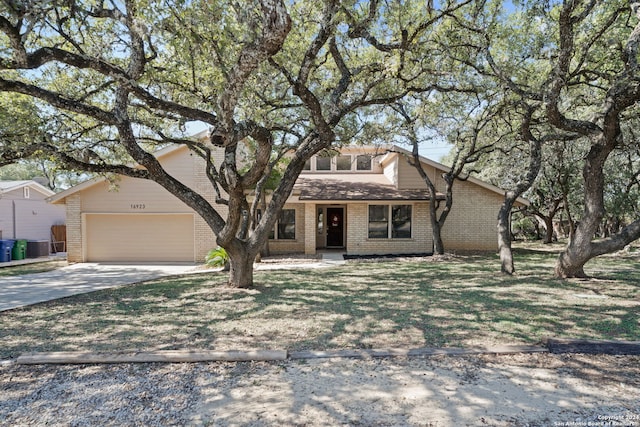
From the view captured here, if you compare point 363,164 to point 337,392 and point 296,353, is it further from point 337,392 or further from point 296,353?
point 337,392

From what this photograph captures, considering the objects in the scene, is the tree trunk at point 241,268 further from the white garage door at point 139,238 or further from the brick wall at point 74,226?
the brick wall at point 74,226

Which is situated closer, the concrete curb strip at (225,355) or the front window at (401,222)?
the concrete curb strip at (225,355)

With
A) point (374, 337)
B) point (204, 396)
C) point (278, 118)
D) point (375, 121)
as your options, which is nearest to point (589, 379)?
point (374, 337)

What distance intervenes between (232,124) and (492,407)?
16.2 feet

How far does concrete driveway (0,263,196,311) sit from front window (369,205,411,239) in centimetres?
795

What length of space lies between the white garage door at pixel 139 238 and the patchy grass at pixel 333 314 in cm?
608

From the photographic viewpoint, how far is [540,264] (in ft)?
41.3

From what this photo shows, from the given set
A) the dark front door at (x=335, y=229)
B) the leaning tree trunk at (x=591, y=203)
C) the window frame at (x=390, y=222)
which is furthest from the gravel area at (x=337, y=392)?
the dark front door at (x=335, y=229)

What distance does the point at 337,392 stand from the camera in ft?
11.6

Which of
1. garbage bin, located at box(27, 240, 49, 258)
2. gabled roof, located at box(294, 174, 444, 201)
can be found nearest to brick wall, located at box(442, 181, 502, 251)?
gabled roof, located at box(294, 174, 444, 201)

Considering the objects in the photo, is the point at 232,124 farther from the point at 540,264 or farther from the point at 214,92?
the point at 540,264

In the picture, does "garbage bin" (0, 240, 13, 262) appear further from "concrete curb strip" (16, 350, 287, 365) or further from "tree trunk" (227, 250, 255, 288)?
"concrete curb strip" (16, 350, 287, 365)

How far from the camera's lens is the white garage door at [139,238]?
1598cm

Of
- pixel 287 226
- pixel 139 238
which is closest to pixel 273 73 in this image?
pixel 287 226
